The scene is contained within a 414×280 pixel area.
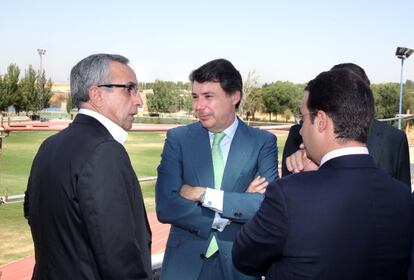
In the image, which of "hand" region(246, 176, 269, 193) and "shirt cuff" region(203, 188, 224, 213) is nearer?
"shirt cuff" region(203, 188, 224, 213)

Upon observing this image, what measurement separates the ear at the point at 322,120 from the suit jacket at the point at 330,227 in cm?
12

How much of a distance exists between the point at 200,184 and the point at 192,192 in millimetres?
101

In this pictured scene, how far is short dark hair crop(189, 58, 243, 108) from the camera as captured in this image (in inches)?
110

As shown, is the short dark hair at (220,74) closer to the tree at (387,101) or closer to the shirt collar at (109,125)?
the shirt collar at (109,125)

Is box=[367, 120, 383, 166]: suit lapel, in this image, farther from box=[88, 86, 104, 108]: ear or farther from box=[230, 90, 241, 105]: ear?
box=[88, 86, 104, 108]: ear

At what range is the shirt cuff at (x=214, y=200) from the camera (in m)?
2.49

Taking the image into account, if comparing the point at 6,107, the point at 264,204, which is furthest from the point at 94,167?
the point at 6,107

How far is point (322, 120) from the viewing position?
1.57m

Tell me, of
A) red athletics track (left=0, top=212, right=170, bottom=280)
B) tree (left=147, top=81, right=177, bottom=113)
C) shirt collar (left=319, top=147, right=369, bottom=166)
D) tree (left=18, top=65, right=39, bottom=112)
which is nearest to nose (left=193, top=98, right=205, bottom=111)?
shirt collar (left=319, top=147, right=369, bottom=166)

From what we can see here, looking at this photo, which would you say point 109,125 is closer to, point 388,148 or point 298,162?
point 298,162

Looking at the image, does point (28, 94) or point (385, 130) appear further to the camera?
point (28, 94)

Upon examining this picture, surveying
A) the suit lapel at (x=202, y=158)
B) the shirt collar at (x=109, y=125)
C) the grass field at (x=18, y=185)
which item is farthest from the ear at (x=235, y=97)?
the grass field at (x=18, y=185)

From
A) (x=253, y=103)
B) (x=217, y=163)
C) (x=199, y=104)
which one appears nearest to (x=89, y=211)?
(x=217, y=163)

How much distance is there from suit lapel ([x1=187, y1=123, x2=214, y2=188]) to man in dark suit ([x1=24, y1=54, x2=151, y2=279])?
0.73 meters
